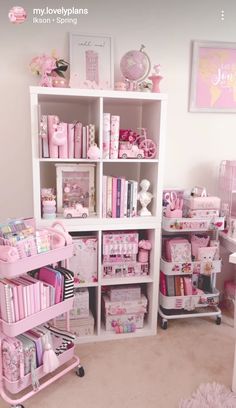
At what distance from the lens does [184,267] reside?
7.56ft

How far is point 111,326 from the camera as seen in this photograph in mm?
2279

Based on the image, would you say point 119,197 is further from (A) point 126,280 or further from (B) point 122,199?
(A) point 126,280

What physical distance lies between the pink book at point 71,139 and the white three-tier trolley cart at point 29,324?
1.81 ft

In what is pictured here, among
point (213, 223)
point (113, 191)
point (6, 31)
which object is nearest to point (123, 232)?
point (113, 191)

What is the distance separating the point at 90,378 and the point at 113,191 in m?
1.09

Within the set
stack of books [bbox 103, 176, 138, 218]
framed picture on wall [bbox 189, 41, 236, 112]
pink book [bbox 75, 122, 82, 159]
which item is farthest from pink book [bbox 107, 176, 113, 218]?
framed picture on wall [bbox 189, 41, 236, 112]

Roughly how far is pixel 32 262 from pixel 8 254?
14cm

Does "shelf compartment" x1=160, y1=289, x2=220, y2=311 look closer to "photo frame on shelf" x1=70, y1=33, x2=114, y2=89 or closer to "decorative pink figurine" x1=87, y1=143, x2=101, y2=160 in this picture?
"decorative pink figurine" x1=87, y1=143, x2=101, y2=160

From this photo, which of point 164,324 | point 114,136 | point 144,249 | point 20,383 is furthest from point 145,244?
point 20,383

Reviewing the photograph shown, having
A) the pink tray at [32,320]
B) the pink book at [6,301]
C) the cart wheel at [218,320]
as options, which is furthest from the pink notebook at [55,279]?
the cart wheel at [218,320]

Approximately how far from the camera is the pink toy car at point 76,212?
6.78 feet

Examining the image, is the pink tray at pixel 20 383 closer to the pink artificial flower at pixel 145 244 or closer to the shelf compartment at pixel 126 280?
the shelf compartment at pixel 126 280

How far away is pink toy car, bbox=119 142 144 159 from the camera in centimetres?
210

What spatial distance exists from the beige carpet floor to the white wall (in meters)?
1.08
